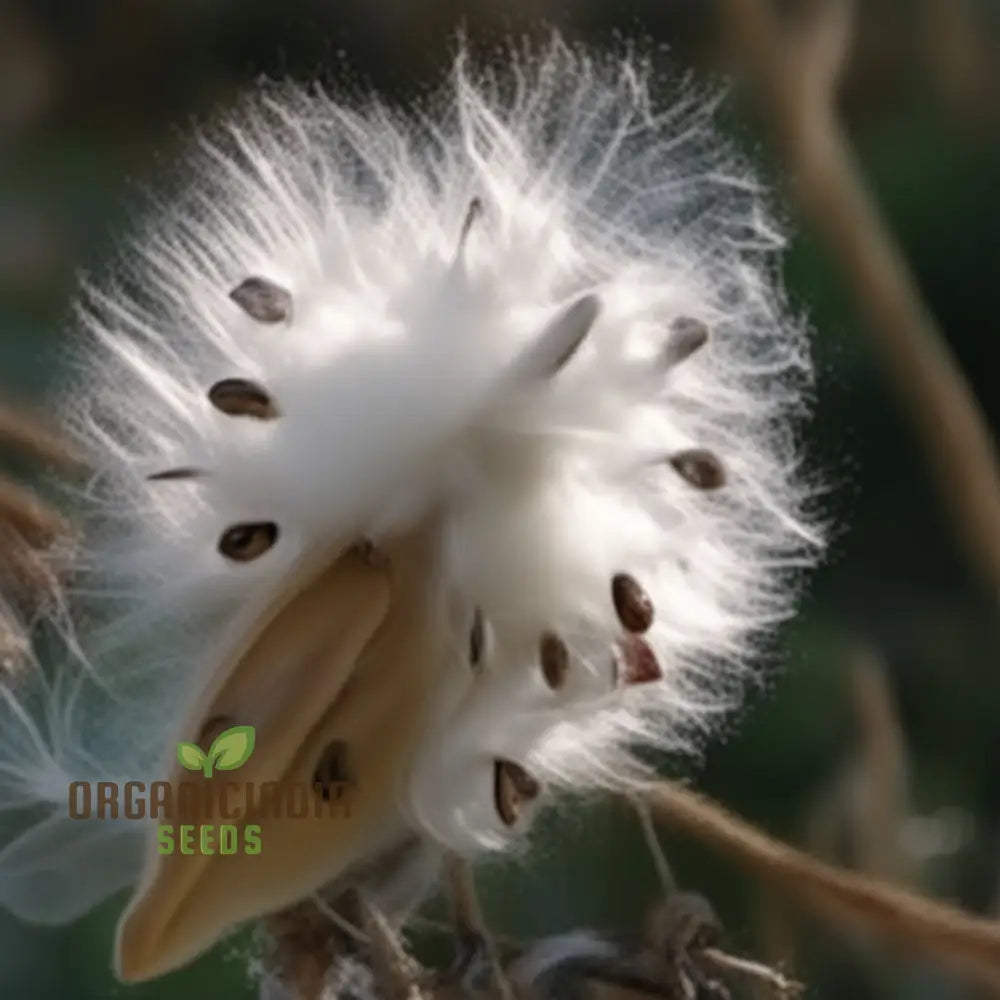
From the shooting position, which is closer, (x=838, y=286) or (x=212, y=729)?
(x=212, y=729)

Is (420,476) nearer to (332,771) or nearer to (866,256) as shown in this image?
(332,771)

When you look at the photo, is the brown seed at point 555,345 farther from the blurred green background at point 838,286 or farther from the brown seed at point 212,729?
the blurred green background at point 838,286

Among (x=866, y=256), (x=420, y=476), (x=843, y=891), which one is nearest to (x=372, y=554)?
(x=420, y=476)

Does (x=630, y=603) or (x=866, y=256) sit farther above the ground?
(x=866, y=256)

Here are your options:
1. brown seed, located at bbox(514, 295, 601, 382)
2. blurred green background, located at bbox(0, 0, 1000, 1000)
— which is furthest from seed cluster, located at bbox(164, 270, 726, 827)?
blurred green background, located at bbox(0, 0, 1000, 1000)

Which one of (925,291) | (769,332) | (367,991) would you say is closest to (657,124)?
(769,332)

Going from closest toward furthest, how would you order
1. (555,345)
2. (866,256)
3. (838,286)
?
(555,345), (866,256), (838,286)

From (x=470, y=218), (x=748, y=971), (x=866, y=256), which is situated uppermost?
(x=866, y=256)

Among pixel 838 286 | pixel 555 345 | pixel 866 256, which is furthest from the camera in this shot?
pixel 838 286

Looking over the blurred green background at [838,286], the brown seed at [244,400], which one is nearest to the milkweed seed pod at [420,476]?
the brown seed at [244,400]

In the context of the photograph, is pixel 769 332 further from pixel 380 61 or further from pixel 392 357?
pixel 380 61
